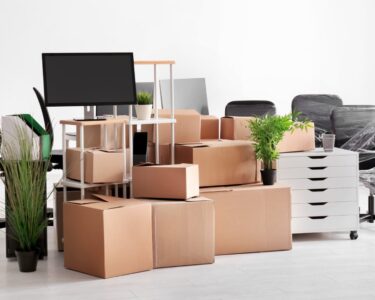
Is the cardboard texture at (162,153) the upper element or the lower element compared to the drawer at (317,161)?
upper

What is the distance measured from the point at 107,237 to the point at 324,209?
1704 mm

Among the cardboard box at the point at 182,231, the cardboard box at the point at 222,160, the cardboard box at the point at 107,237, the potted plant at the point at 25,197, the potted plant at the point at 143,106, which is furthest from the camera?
the cardboard box at the point at 222,160

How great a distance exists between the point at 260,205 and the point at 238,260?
15.6 inches

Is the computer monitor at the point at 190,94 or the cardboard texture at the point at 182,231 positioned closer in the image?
the cardboard texture at the point at 182,231

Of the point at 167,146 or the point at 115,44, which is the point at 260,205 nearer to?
the point at 167,146

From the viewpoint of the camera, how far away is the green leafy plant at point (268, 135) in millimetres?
5445

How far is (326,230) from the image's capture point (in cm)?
575

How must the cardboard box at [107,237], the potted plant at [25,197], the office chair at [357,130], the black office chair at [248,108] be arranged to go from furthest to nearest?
the black office chair at [248,108] → the office chair at [357,130] → the potted plant at [25,197] → the cardboard box at [107,237]

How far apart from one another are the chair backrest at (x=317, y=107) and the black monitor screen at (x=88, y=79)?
8.05ft

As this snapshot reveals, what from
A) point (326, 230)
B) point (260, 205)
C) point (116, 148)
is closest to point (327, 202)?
Answer: point (326, 230)

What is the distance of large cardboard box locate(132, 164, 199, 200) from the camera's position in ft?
16.6

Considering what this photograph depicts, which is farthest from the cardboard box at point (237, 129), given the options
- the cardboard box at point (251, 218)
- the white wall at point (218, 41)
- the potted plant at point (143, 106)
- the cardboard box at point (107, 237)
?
the white wall at point (218, 41)

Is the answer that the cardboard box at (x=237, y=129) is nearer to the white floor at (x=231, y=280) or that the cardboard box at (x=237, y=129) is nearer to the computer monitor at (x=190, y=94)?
the white floor at (x=231, y=280)

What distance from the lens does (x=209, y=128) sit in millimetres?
5875
